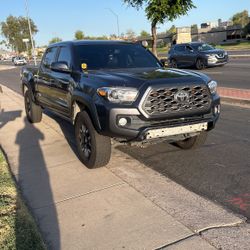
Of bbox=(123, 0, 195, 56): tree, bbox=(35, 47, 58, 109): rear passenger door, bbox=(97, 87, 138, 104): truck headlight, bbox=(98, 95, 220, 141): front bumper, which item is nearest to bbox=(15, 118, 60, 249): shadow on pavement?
bbox=(35, 47, 58, 109): rear passenger door

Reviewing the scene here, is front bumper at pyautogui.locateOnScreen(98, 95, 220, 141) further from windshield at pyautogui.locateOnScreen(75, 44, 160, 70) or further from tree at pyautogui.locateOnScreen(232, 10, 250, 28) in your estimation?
tree at pyautogui.locateOnScreen(232, 10, 250, 28)

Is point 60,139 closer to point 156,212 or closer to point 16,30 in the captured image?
point 156,212

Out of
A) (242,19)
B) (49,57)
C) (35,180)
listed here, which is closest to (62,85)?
(49,57)

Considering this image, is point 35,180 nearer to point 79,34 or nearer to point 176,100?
point 176,100

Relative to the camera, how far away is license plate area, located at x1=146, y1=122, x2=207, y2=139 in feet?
16.2

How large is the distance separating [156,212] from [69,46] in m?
3.60

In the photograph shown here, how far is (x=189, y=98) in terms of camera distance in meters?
5.11

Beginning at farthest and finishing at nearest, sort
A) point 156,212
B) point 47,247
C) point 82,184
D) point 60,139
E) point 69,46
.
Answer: point 60,139 → point 69,46 → point 82,184 → point 156,212 → point 47,247

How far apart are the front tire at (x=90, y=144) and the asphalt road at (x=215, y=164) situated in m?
0.78

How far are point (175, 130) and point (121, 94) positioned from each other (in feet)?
2.83

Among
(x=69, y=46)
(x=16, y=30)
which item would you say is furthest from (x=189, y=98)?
(x=16, y=30)

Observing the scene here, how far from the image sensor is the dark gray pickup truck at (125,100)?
487cm

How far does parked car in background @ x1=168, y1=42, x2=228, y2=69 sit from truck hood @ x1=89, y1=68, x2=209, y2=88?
59.4 feet

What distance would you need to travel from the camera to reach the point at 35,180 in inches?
209
